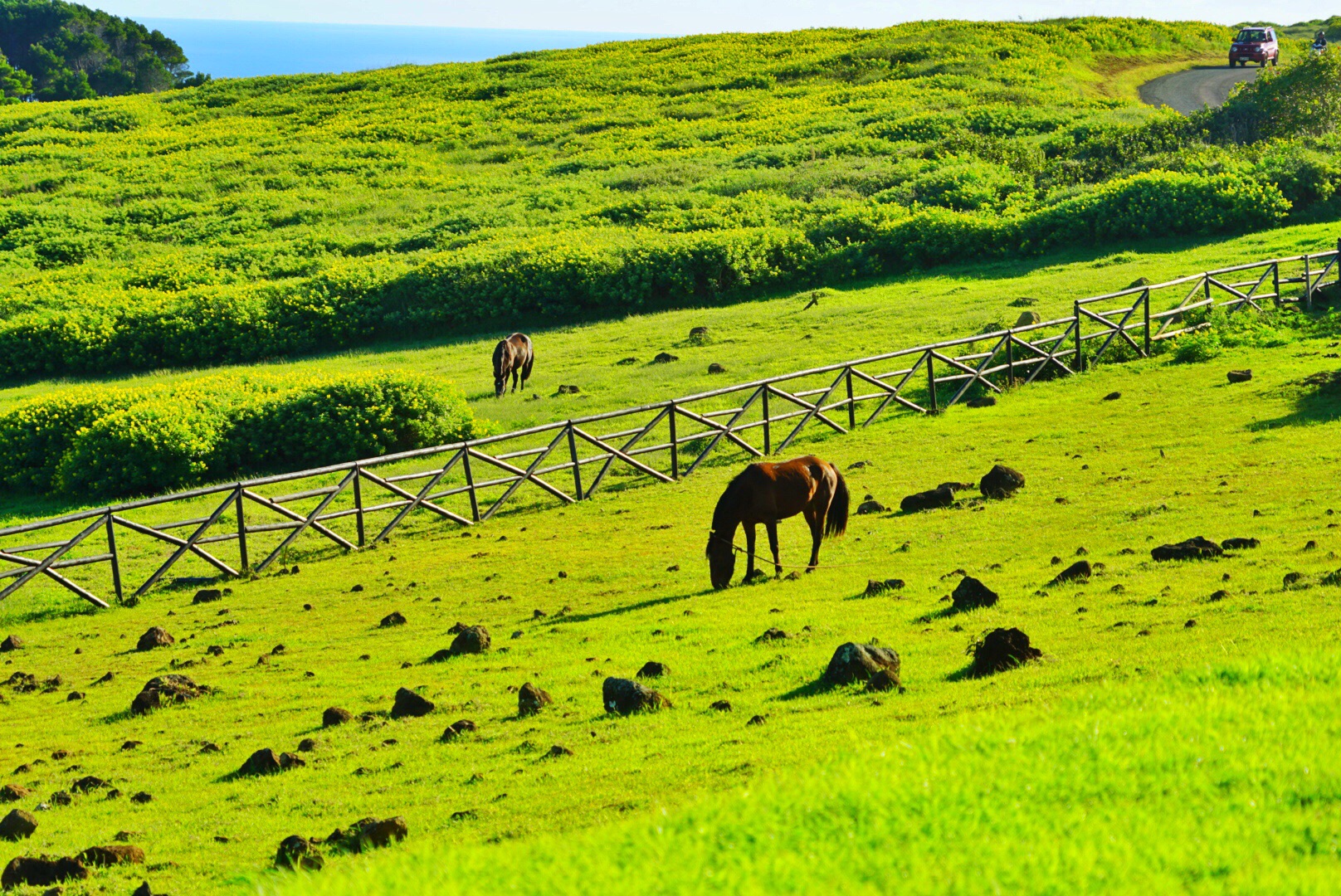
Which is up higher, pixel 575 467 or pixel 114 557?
pixel 575 467

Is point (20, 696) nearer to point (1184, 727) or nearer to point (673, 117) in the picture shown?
point (1184, 727)

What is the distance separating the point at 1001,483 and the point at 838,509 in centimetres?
383

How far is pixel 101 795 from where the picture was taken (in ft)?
37.2

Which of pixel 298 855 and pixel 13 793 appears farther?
pixel 13 793

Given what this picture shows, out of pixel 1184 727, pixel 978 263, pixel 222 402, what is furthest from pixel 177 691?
pixel 978 263

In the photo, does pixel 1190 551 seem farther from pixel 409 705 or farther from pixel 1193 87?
pixel 1193 87

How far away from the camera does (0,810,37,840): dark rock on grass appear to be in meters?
10.2

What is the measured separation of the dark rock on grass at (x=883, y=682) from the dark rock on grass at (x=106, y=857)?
19.7 ft

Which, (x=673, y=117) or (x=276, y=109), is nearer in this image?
(x=673, y=117)

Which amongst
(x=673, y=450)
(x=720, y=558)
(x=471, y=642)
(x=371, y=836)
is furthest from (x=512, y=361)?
(x=371, y=836)

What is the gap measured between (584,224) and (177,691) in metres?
41.4

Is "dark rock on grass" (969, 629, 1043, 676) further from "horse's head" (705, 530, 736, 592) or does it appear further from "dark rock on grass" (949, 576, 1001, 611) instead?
"horse's head" (705, 530, 736, 592)

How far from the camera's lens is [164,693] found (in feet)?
47.7

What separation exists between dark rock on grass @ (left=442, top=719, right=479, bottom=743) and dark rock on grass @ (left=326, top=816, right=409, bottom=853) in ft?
8.89
